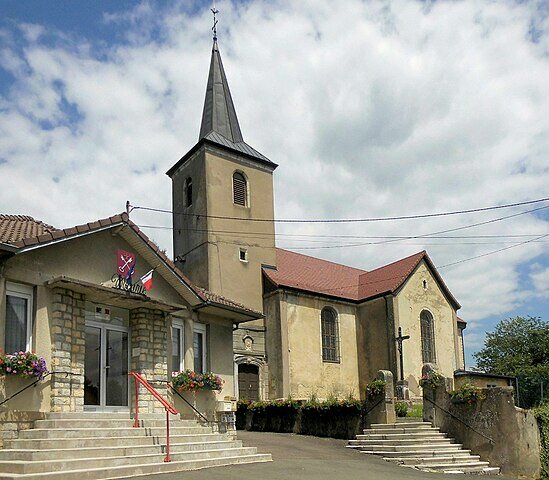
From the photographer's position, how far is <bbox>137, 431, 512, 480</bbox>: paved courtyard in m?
12.4

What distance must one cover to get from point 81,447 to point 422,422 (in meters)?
10.5

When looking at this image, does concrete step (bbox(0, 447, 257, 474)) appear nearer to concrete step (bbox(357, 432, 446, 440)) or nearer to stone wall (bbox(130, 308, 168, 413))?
stone wall (bbox(130, 308, 168, 413))

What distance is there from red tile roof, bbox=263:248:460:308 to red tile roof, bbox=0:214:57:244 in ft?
52.2

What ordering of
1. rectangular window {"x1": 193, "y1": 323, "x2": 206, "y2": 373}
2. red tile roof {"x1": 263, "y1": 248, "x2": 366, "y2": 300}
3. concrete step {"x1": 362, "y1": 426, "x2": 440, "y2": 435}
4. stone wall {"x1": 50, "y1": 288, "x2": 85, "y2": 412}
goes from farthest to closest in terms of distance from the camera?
1. red tile roof {"x1": 263, "y1": 248, "x2": 366, "y2": 300}
2. concrete step {"x1": 362, "y1": 426, "x2": 440, "y2": 435}
3. rectangular window {"x1": 193, "y1": 323, "x2": 206, "y2": 373}
4. stone wall {"x1": 50, "y1": 288, "x2": 85, "y2": 412}

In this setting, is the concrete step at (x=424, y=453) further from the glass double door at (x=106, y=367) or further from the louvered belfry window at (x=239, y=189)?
the louvered belfry window at (x=239, y=189)

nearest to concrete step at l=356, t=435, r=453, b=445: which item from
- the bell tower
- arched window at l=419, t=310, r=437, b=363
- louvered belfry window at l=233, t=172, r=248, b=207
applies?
the bell tower

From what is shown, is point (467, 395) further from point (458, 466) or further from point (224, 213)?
point (224, 213)

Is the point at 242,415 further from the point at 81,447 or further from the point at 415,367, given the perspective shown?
the point at 81,447

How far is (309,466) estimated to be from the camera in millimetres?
14312

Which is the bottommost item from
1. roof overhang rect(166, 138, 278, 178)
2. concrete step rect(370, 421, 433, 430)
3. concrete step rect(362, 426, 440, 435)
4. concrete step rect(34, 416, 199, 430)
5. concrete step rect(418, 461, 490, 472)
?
concrete step rect(418, 461, 490, 472)

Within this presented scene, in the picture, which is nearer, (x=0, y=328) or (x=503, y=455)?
(x=0, y=328)

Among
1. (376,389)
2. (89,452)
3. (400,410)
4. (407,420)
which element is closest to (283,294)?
(400,410)

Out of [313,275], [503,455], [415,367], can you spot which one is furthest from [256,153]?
[503,455]

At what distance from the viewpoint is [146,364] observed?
51.7ft
